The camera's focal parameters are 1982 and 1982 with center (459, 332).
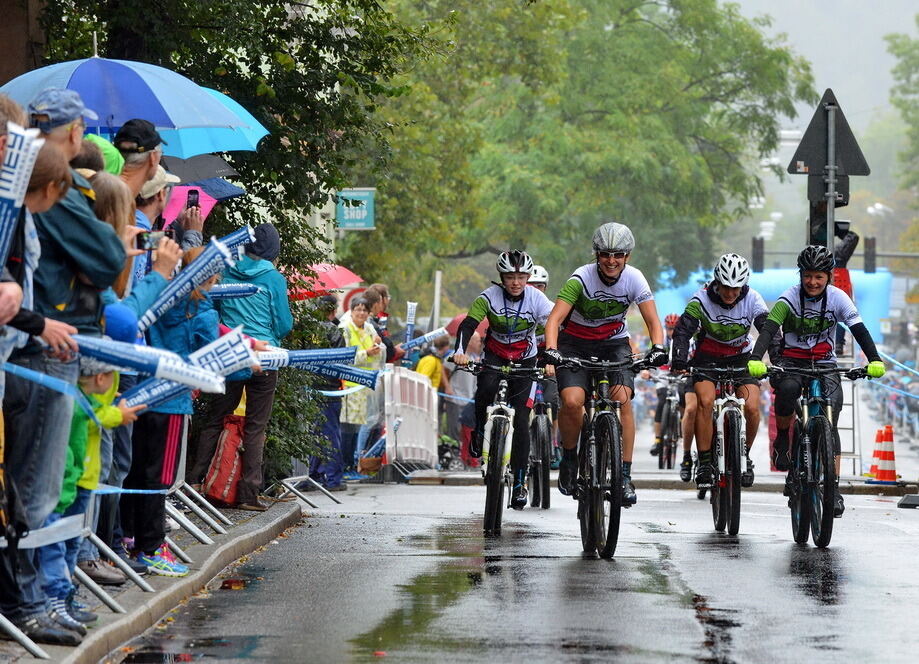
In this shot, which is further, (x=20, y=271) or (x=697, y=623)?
(x=697, y=623)

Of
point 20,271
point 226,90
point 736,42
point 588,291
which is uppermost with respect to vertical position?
point 736,42

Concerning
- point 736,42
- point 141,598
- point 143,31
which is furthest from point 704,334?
point 736,42

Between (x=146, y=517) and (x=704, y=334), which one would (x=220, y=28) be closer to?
(x=704, y=334)

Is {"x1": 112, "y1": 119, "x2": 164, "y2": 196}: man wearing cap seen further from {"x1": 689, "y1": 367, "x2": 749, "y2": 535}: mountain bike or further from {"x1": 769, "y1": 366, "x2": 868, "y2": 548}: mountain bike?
{"x1": 689, "y1": 367, "x2": 749, "y2": 535}: mountain bike

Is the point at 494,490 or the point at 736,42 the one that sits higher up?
the point at 736,42

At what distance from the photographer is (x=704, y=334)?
14383mm

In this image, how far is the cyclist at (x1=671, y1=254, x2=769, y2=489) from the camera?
1388 cm

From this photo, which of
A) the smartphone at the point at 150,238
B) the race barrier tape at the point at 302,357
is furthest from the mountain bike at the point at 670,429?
the smartphone at the point at 150,238

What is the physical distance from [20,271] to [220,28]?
8474mm

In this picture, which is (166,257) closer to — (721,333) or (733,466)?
(733,466)

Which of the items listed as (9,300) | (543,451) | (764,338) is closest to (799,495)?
(764,338)

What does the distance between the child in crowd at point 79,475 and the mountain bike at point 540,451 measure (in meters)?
7.79

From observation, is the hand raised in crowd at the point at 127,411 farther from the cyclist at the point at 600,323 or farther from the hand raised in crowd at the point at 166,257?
the cyclist at the point at 600,323

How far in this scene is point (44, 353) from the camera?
6836mm
